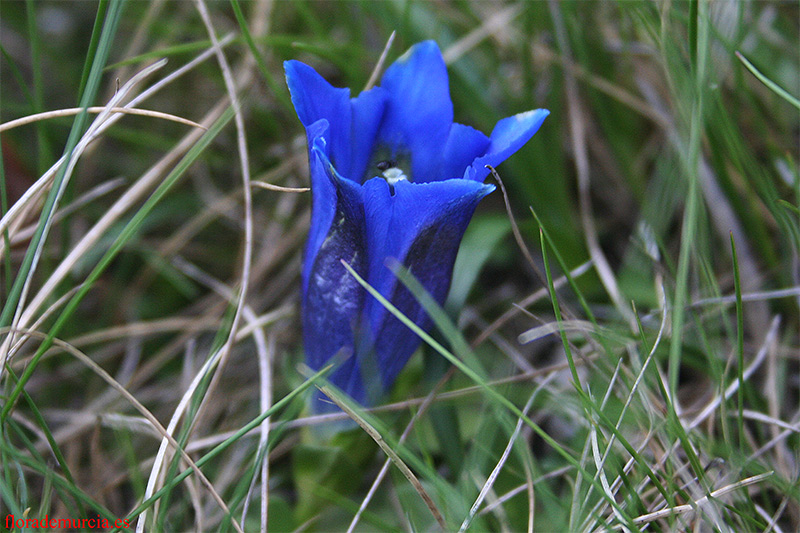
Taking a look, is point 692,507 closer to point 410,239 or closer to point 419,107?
point 410,239

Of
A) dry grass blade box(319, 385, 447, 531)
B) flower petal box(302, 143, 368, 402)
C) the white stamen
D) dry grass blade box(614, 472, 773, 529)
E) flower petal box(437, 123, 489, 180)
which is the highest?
flower petal box(437, 123, 489, 180)

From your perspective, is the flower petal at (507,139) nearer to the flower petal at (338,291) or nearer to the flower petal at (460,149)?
the flower petal at (460,149)

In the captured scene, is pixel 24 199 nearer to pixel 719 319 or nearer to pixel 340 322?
pixel 340 322

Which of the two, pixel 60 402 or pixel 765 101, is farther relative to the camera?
pixel 765 101

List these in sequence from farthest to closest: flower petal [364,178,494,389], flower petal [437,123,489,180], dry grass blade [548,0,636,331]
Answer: dry grass blade [548,0,636,331] → flower petal [437,123,489,180] → flower petal [364,178,494,389]

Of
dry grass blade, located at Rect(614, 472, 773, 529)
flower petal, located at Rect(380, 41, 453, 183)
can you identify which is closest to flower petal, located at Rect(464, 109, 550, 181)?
flower petal, located at Rect(380, 41, 453, 183)

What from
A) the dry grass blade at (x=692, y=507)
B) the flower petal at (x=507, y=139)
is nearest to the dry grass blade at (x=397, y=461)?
the dry grass blade at (x=692, y=507)

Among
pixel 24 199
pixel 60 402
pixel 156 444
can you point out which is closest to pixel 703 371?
pixel 156 444

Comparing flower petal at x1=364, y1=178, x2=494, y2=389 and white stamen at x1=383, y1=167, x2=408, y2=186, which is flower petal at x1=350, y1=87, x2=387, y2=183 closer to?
white stamen at x1=383, y1=167, x2=408, y2=186

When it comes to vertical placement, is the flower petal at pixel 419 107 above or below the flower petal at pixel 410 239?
above
